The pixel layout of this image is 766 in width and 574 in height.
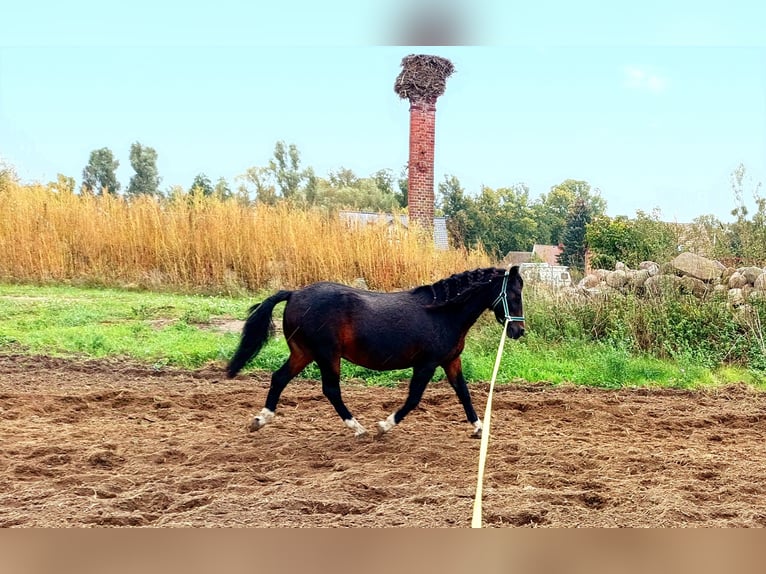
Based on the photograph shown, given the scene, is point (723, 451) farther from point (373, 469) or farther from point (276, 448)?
point (276, 448)

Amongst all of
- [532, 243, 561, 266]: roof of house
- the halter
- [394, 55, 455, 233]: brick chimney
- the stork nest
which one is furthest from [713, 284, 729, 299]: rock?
the halter

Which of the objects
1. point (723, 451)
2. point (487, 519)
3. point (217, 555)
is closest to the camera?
point (217, 555)

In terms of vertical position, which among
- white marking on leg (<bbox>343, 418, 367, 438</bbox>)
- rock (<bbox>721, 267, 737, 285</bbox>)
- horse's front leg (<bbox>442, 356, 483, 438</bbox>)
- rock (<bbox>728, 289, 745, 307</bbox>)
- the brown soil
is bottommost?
the brown soil

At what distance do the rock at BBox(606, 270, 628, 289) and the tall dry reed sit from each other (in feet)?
6.53

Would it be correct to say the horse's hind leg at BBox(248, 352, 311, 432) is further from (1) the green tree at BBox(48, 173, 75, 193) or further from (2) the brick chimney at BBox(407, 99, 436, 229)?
(1) the green tree at BBox(48, 173, 75, 193)

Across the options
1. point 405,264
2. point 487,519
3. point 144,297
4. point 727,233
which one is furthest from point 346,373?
point 727,233

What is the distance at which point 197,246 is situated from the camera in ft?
19.9

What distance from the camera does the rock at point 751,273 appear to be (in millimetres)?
7547

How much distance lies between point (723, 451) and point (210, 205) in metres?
4.53

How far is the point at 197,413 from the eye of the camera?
551 centimetres

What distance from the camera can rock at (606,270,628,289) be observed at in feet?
24.1

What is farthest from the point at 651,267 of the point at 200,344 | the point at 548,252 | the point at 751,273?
the point at 200,344

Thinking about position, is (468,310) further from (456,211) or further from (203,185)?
(203,185)

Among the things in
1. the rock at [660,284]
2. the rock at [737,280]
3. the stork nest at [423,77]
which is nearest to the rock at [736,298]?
the rock at [737,280]
